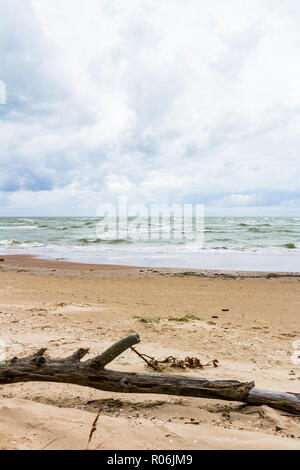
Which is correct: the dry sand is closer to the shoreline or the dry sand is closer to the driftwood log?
the driftwood log

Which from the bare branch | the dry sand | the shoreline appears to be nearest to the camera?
the dry sand

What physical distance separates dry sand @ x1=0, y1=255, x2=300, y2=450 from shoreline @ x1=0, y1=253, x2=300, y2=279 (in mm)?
599

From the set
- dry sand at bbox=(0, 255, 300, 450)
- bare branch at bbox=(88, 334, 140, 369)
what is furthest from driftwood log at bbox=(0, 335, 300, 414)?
dry sand at bbox=(0, 255, 300, 450)

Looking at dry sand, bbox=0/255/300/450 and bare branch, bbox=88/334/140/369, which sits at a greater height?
bare branch, bbox=88/334/140/369

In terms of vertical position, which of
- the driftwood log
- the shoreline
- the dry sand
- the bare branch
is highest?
the bare branch

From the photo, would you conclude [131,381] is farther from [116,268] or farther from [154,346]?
[116,268]

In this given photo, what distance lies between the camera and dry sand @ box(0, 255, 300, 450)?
276 centimetres

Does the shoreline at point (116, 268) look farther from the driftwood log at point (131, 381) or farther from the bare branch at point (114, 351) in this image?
the bare branch at point (114, 351)

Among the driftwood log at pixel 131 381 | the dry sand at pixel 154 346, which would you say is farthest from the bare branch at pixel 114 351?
the dry sand at pixel 154 346

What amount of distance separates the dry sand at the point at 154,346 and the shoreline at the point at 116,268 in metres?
0.60

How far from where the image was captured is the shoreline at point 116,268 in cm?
1361

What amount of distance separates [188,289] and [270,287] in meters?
2.73
